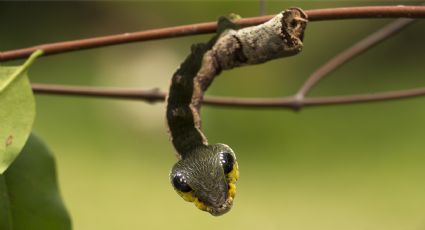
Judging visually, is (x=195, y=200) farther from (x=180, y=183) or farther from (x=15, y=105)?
(x=15, y=105)

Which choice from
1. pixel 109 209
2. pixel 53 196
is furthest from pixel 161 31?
pixel 109 209

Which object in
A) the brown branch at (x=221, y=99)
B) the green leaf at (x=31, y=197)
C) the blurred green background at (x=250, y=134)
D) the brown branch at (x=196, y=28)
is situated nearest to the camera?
the brown branch at (x=196, y=28)

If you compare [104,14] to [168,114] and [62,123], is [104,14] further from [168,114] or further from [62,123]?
[168,114]

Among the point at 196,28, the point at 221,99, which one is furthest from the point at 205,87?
the point at 221,99

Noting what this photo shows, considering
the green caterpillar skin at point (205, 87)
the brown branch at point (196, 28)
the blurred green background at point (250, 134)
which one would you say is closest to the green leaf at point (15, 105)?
the brown branch at point (196, 28)

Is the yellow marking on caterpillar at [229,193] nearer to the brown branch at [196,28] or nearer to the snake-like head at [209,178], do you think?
the snake-like head at [209,178]

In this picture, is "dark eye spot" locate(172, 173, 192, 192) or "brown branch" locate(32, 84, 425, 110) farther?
"brown branch" locate(32, 84, 425, 110)

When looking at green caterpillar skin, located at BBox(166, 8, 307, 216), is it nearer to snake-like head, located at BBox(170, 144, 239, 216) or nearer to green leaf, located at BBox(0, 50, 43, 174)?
snake-like head, located at BBox(170, 144, 239, 216)

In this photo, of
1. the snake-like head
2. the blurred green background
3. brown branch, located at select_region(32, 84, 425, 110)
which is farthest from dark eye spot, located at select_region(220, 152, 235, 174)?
the blurred green background
